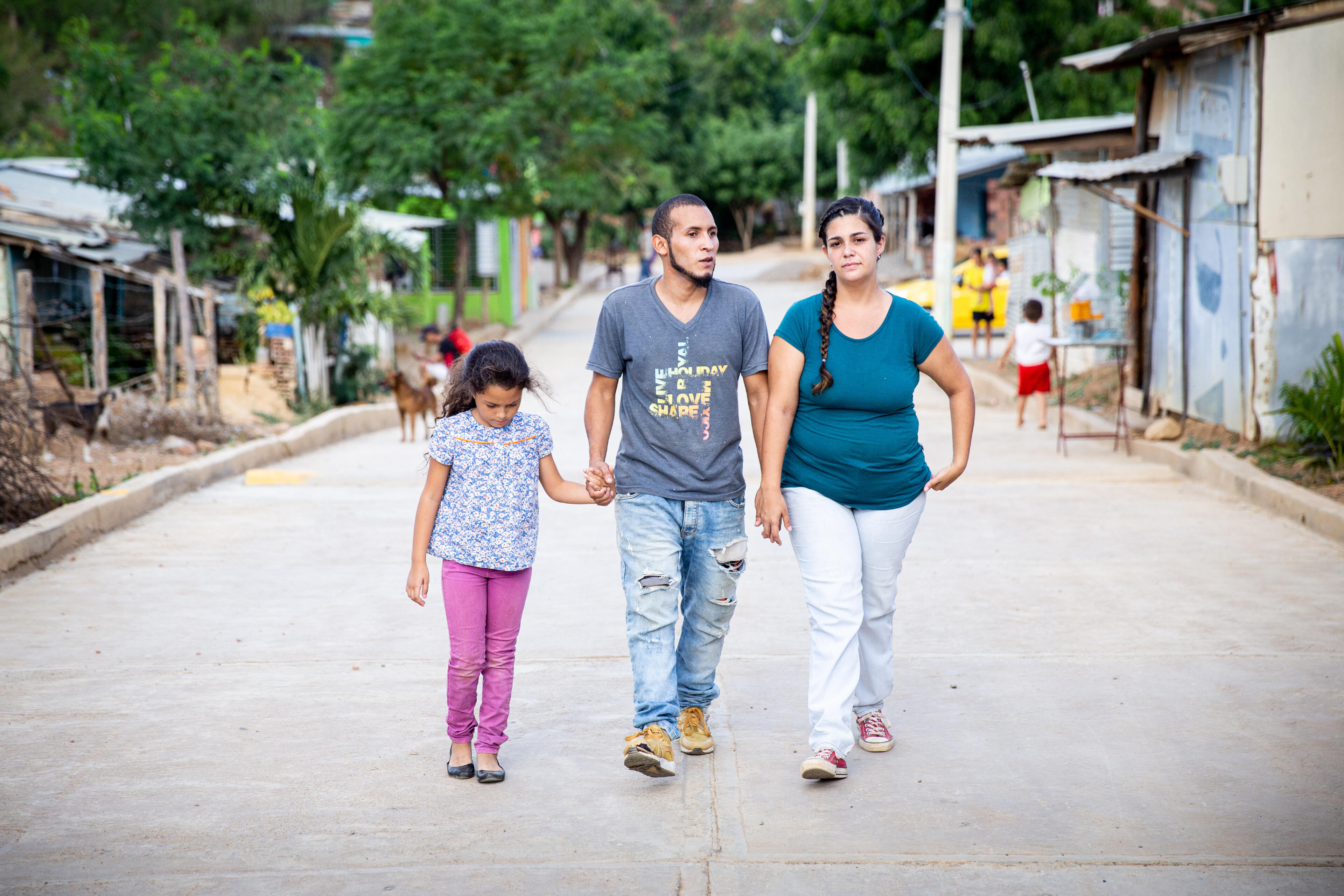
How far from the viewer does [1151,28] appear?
25.7 meters

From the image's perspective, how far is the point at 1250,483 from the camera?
8.85 meters

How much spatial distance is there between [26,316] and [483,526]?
29.1ft

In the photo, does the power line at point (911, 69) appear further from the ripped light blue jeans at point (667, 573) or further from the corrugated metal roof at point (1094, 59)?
the ripped light blue jeans at point (667, 573)

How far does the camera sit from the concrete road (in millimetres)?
3469

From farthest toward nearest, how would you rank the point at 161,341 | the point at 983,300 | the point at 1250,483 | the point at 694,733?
1. the point at 983,300
2. the point at 161,341
3. the point at 1250,483
4. the point at 694,733

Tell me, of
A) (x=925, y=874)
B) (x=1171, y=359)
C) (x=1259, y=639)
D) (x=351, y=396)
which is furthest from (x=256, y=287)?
(x=925, y=874)

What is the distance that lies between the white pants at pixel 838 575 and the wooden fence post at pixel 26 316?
7608 millimetres

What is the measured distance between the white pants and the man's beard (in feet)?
2.33

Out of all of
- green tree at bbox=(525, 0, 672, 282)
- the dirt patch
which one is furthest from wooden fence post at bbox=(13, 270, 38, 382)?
green tree at bbox=(525, 0, 672, 282)

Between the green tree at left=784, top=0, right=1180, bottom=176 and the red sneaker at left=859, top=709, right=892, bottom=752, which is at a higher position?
the green tree at left=784, top=0, right=1180, bottom=176

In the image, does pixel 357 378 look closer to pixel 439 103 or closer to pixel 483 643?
pixel 439 103

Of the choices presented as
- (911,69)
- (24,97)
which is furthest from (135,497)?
(24,97)

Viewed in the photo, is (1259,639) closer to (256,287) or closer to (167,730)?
(167,730)

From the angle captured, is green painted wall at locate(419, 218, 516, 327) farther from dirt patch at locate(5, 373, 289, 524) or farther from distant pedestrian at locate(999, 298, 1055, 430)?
distant pedestrian at locate(999, 298, 1055, 430)
